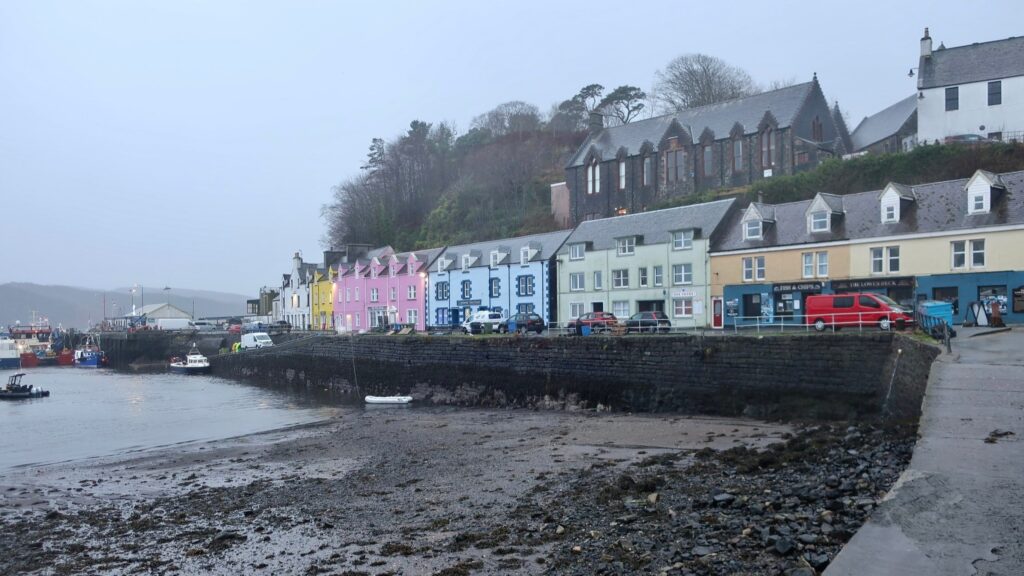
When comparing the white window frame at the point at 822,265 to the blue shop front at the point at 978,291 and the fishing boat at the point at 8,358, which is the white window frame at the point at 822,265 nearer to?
the blue shop front at the point at 978,291

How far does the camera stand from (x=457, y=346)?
3697 centimetres

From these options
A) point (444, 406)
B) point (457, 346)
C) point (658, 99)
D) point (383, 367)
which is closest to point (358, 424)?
point (444, 406)

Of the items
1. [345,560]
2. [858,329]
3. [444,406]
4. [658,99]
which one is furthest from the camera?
[658,99]

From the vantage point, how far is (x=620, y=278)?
4459 centimetres

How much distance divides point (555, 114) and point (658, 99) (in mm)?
19837

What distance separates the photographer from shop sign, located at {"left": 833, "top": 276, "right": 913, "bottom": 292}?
32456mm

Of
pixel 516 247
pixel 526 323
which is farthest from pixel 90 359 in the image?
pixel 526 323

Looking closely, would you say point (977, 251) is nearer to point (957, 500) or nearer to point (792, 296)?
point (792, 296)

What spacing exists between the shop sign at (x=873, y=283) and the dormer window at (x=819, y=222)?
9.73 ft

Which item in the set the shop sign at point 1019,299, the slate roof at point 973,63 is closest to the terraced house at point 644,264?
the shop sign at point 1019,299

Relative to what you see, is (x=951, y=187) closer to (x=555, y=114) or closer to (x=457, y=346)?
(x=457, y=346)

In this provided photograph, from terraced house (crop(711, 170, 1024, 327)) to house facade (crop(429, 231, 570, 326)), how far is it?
13.0 meters

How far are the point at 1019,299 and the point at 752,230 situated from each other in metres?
12.4

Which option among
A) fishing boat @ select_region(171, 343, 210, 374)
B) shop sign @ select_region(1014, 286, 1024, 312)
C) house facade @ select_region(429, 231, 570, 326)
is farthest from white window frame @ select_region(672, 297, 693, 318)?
fishing boat @ select_region(171, 343, 210, 374)
